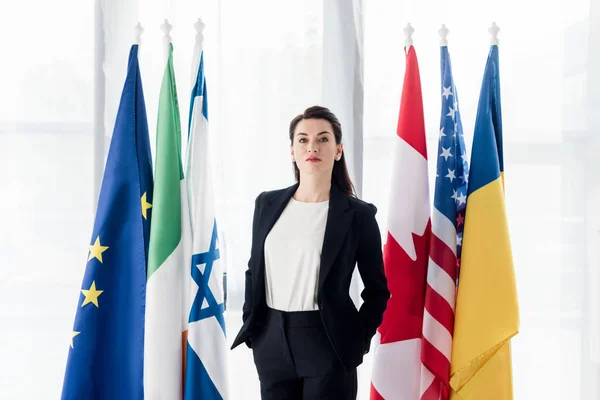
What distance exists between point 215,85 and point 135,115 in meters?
0.40

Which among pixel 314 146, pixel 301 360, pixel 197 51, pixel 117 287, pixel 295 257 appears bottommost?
pixel 301 360

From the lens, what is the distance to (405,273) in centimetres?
182

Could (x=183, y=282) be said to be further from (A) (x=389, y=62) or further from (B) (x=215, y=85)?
(A) (x=389, y=62)

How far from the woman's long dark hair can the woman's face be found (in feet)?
0.05

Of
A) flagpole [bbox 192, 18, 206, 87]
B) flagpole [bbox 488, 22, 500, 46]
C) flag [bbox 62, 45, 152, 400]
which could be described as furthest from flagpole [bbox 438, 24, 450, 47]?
flag [bbox 62, 45, 152, 400]

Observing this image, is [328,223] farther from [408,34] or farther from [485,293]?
[408,34]

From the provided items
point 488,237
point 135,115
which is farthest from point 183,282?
point 488,237

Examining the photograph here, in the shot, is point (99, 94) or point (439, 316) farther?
point (99, 94)

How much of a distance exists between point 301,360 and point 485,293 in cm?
61

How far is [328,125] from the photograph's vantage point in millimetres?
1685

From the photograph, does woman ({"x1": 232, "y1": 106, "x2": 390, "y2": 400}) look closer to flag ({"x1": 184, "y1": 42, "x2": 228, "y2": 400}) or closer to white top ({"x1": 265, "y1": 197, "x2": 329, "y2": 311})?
white top ({"x1": 265, "y1": 197, "x2": 329, "y2": 311})

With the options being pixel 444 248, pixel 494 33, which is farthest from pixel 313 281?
pixel 494 33

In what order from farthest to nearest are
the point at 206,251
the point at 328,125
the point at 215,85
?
1. the point at 215,85
2. the point at 206,251
3. the point at 328,125

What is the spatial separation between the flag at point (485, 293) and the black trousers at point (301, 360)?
1.27 ft
